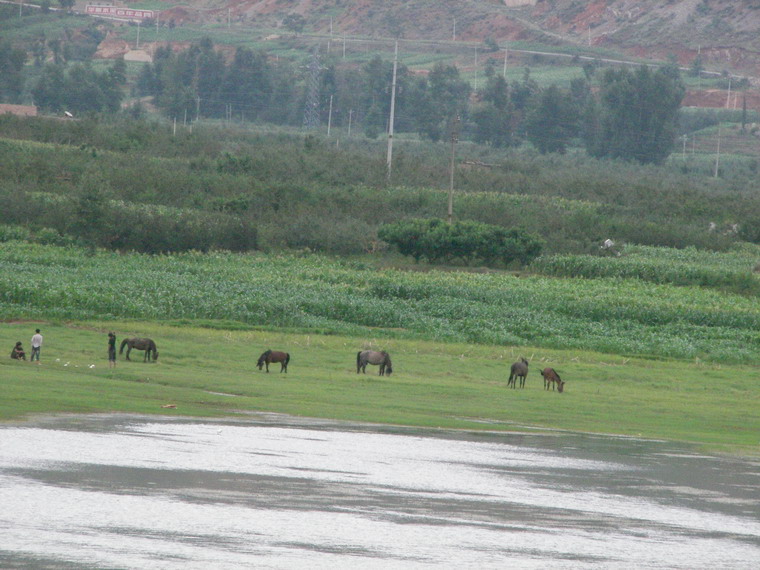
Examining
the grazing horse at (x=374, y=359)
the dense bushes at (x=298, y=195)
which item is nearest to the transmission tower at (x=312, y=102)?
the dense bushes at (x=298, y=195)

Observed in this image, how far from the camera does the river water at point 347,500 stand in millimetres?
13398

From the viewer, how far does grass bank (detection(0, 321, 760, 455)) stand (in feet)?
87.9

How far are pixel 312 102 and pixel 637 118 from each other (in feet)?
165

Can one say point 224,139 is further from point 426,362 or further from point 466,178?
point 426,362

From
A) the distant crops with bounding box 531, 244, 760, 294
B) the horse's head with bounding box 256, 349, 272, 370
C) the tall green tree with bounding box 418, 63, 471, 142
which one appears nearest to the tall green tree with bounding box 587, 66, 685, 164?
the tall green tree with bounding box 418, 63, 471, 142

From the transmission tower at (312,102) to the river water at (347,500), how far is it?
503ft

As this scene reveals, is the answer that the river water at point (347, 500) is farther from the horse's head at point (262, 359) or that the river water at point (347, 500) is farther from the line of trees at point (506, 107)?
the line of trees at point (506, 107)

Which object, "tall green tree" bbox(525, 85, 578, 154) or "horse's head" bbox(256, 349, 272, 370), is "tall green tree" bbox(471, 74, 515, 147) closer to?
"tall green tree" bbox(525, 85, 578, 154)

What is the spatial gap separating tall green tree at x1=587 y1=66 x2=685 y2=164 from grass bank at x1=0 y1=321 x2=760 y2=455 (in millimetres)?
129246

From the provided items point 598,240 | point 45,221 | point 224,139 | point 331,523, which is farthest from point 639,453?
point 224,139

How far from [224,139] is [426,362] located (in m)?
106

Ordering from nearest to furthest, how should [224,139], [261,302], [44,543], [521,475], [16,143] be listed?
[44,543]
[521,475]
[261,302]
[16,143]
[224,139]

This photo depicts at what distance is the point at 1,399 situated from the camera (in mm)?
23969

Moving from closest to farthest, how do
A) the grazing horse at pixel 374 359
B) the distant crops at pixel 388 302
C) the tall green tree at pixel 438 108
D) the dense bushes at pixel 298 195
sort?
the grazing horse at pixel 374 359, the distant crops at pixel 388 302, the dense bushes at pixel 298 195, the tall green tree at pixel 438 108
